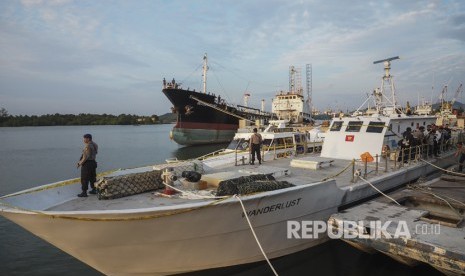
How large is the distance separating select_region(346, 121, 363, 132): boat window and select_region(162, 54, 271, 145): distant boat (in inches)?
1158

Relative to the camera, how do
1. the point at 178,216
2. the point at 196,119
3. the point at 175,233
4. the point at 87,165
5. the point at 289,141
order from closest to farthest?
the point at 178,216
the point at 175,233
the point at 87,165
the point at 289,141
the point at 196,119

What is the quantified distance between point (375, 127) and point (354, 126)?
2.88 feet

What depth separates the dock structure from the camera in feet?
20.3

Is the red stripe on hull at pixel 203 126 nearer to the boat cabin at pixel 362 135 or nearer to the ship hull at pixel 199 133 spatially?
the ship hull at pixel 199 133

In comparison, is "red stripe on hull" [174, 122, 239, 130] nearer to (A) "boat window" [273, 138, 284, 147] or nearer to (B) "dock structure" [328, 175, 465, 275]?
(A) "boat window" [273, 138, 284, 147]

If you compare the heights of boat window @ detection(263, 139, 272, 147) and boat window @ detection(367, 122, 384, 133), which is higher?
boat window @ detection(367, 122, 384, 133)

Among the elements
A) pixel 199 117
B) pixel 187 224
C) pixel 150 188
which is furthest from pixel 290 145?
pixel 199 117

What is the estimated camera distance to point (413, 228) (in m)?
7.04

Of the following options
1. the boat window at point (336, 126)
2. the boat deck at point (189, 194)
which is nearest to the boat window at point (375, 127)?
the boat window at point (336, 126)

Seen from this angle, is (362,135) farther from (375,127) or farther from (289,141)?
(289,141)

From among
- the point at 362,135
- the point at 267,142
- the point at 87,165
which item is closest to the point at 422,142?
the point at 362,135

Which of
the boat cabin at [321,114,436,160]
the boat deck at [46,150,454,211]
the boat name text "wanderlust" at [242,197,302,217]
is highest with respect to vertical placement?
the boat cabin at [321,114,436,160]

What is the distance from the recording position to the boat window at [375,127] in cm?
1348

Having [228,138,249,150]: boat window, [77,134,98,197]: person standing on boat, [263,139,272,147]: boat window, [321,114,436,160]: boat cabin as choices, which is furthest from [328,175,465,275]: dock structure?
[228,138,249,150]: boat window
